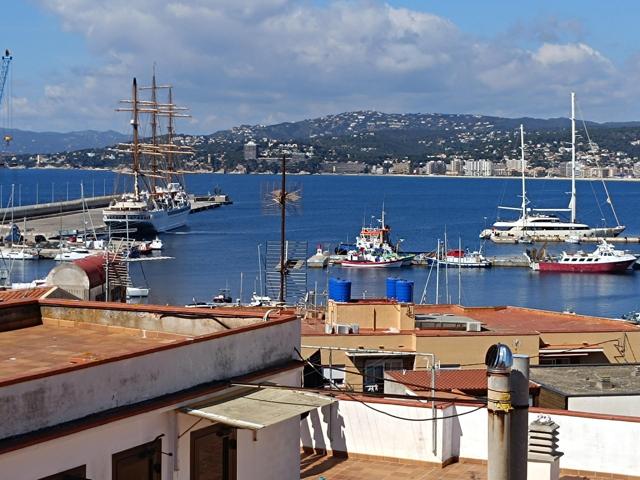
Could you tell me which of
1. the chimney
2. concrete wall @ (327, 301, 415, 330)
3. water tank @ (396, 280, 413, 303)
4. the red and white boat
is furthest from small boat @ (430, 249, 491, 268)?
the chimney

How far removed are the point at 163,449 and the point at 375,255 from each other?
84.6 meters

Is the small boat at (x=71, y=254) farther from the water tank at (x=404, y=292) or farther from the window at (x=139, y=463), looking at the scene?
the window at (x=139, y=463)

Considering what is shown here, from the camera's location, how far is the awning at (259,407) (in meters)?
8.64

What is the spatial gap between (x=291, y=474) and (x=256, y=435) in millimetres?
788

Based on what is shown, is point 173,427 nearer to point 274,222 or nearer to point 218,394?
point 218,394

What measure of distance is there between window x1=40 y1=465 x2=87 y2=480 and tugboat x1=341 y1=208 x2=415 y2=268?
83.3m

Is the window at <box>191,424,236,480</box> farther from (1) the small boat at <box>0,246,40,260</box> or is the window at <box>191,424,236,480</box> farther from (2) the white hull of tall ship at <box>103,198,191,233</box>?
(2) the white hull of tall ship at <box>103,198,191,233</box>

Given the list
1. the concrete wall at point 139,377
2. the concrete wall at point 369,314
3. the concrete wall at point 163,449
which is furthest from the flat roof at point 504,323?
the concrete wall at point 139,377

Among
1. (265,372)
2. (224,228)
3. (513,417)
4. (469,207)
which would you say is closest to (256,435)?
(265,372)

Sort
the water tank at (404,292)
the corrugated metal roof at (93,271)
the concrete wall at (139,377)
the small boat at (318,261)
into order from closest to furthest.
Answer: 1. the concrete wall at (139,377)
2. the corrugated metal roof at (93,271)
3. the water tank at (404,292)
4. the small boat at (318,261)

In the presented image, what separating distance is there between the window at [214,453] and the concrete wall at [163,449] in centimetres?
7

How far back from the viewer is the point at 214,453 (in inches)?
364

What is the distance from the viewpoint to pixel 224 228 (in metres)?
140

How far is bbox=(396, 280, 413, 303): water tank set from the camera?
84.8 feet
